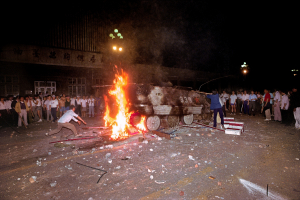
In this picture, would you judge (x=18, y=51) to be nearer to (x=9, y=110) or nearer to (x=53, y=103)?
(x=9, y=110)

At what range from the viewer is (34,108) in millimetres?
11484

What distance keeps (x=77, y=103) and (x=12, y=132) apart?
5.16 meters

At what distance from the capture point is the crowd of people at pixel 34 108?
979 centimetres

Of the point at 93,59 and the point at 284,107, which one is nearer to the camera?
the point at 284,107

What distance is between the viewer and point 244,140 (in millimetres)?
7047

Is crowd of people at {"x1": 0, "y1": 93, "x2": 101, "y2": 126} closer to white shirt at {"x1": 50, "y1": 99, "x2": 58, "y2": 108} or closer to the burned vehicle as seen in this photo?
white shirt at {"x1": 50, "y1": 99, "x2": 58, "y2": 108}

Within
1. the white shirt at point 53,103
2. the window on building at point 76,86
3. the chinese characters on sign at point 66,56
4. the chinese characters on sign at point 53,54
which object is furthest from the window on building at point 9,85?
the white shirt at point 53,103

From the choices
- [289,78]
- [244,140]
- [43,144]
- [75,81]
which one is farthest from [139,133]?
[289,78]

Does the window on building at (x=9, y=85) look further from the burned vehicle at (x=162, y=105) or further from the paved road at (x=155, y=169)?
the burned vehicle at (x=162, y=105)

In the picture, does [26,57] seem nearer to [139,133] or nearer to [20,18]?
[20,18]

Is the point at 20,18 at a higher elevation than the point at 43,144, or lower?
higher

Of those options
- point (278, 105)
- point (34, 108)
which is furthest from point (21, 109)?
point (278, 105)

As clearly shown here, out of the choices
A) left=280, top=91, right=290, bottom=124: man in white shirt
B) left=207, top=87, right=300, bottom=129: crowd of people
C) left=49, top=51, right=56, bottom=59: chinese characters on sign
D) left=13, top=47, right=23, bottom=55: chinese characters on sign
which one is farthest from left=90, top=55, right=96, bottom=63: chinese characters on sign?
left=280, top=91, right=290, bottom=124: man in white shirt

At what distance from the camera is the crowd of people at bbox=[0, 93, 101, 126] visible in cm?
979
